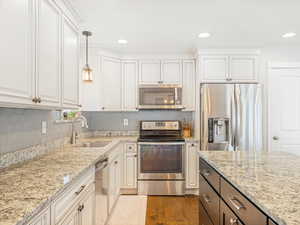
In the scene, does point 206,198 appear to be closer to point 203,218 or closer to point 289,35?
point 203,218

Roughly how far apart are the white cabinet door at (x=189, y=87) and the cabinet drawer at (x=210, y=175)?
6.01 ft

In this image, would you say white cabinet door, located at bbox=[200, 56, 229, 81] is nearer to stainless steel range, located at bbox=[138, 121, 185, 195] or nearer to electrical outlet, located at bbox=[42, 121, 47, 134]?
stainless steel range, located at bbox=[138, 121, 185, 195]

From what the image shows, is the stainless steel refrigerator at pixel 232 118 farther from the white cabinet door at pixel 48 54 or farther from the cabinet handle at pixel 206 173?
the white cabinet door at pixel 48 54

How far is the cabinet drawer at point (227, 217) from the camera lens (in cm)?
128

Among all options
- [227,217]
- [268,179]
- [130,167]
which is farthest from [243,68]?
[227,217]

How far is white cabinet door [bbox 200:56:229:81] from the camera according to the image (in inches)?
142

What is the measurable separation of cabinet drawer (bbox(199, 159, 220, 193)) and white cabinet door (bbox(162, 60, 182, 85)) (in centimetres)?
201

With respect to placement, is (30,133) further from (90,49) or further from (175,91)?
(175,91)

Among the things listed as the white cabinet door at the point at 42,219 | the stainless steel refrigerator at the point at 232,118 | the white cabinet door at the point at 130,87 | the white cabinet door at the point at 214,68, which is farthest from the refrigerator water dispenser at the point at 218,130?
the white cabinet door at the point at 42,219

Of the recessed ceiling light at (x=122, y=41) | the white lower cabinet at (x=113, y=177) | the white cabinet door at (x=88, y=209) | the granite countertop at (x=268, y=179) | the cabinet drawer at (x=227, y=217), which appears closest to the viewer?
the granite countertop at (x=268, y=179)

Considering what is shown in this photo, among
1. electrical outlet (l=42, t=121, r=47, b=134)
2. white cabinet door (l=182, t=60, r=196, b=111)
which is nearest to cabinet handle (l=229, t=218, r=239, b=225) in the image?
electrical outlet (l=42, t=121, r=47, b=134)

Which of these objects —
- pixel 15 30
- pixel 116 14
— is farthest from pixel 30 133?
pixel 116 14

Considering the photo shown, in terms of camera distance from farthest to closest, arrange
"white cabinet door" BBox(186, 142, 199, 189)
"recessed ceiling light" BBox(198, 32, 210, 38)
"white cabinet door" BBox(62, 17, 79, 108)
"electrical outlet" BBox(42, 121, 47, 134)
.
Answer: "white cabinet door" BBox(186, 142, 199, 189) → "recessed ceiling light" BBox(198, 32, 210, 38) → "electrical outlet" BBox(42, 121, 47, 134) → "white cabinet door" BBox(62, 17, 79, 108)

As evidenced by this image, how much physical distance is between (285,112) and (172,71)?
194 centimetres
